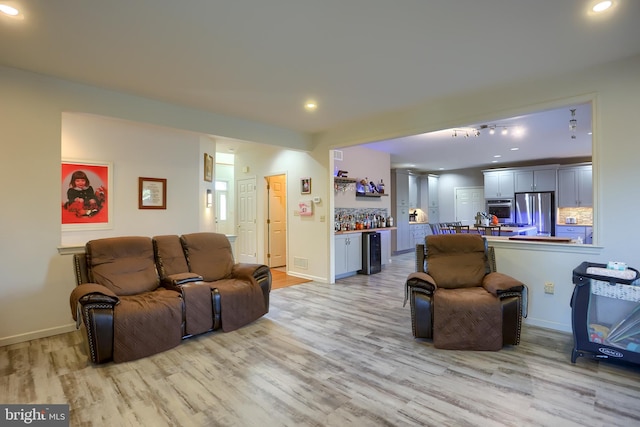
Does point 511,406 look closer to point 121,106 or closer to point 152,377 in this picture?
point 152,377

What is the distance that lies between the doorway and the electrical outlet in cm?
480

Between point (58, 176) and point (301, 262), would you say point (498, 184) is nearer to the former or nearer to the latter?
point (301, 262)

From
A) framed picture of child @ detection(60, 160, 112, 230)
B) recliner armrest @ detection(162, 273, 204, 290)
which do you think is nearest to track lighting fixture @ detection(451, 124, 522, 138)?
recliner armrest @ detection(162, 273, 204, 290)

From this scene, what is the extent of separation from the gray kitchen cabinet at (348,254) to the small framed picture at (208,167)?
2502mm

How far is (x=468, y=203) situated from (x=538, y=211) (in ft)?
7.28

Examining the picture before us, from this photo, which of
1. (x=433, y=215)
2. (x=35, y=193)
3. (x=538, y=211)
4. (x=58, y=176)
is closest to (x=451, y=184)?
(x=433, y=215)

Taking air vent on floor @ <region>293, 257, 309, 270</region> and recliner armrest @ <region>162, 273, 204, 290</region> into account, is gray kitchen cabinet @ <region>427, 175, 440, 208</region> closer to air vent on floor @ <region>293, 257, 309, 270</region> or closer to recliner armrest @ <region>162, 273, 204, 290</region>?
air vent on floor @ <region>293, 257, 309, 270</region>

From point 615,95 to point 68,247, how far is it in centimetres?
563

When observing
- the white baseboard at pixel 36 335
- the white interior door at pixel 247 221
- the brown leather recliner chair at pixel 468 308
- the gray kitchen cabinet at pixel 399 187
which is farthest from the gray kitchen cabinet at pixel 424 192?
the white baseboard at pixel 36 335

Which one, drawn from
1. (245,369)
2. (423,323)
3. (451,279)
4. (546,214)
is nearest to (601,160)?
(451,279)

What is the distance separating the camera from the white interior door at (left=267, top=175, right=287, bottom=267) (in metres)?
6.95

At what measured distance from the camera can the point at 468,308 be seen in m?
2.86

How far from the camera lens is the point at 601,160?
3.00 metres

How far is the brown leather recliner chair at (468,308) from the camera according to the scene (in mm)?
2844
